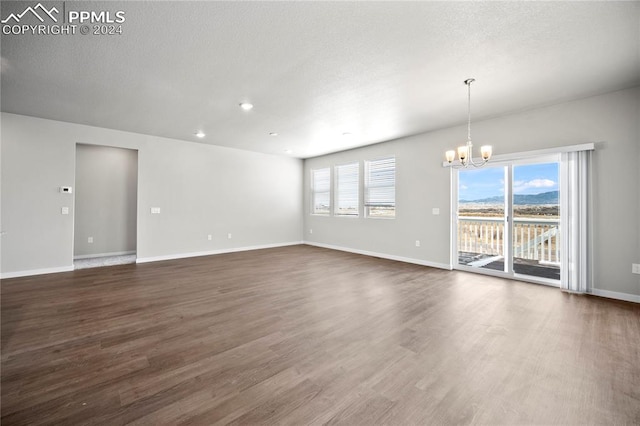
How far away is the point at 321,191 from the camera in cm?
814

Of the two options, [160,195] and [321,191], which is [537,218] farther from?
[160,195]

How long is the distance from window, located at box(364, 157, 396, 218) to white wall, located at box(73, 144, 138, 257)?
6.09m

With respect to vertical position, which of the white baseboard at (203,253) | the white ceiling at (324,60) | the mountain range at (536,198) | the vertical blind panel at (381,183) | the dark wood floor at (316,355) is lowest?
the dark wood floor at (316,355)

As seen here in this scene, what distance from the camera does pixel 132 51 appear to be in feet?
8.56

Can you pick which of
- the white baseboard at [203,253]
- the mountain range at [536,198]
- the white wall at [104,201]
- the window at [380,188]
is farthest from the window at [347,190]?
the white wall at [104,201]

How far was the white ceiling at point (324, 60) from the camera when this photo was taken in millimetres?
2109

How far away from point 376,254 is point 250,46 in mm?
5149

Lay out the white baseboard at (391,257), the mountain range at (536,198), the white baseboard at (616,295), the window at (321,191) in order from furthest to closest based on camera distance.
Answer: the window at (321,191) → the white baseboard at (391,257) → the mountain range at (536,198) → the white baseboard at (616,295)

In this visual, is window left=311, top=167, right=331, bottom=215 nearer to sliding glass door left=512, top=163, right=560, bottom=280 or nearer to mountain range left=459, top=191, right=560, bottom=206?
mountain range left=459, top=191, right=560, bottom=206

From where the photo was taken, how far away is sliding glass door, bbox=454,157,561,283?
427 centimetres

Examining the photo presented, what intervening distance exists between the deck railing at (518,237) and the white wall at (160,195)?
4.93m

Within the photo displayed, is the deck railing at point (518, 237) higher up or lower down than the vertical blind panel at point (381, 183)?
lower down

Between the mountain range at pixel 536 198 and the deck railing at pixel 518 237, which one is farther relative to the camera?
the deck railing at pixel 518 237

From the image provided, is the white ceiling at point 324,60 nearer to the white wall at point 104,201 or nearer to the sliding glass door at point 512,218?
the sliding glass door at point 512,218
